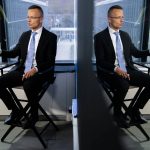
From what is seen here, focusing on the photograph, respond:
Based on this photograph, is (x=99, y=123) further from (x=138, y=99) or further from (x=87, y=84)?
(x=138, y=99)

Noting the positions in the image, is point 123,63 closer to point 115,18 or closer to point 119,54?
point 119,54

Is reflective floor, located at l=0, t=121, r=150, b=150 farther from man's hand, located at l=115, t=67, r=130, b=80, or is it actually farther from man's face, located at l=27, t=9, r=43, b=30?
man's face, located at l=27, t=9, r=43, b=30

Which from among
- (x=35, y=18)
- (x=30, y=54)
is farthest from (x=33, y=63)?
(x=35, y=18)

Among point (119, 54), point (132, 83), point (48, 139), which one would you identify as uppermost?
point (119, 54)

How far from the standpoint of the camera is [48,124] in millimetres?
2768

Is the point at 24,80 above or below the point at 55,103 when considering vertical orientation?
above

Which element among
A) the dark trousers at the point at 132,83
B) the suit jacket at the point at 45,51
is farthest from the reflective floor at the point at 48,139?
the suit jacket at the point at 45,51

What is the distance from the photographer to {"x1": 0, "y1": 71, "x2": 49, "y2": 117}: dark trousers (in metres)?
2.24

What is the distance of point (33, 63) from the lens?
96.3 inches

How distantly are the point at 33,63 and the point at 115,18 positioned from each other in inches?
33.8

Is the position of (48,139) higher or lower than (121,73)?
lower

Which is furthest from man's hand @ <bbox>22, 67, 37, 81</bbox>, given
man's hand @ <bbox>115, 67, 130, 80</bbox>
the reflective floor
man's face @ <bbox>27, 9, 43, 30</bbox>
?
man's hand @ <bbox>115, 67, 130, 80</bbox>

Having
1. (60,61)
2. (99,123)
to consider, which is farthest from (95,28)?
(60,61)

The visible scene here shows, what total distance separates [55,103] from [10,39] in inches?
37.3
